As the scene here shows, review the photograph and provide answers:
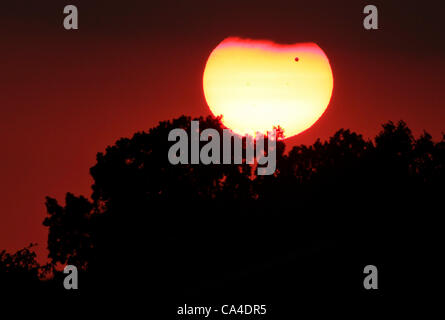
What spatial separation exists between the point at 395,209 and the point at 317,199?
22.5 feet

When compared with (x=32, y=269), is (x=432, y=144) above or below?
above

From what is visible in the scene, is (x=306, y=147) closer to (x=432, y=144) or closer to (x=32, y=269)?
(x=432, y=144)

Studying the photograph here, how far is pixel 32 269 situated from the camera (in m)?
43.5

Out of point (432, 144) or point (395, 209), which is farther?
point (432, 144)

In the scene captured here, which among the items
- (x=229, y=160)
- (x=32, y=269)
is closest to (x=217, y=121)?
(x=229, y=160)
